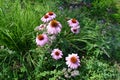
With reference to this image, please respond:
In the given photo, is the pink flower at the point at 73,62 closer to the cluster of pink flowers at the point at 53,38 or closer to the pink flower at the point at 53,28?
the cluster of pink flowers at the point at 53,38

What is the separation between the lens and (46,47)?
379 centimetres

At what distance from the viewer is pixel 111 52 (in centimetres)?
442

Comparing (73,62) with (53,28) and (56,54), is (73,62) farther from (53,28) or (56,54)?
(53,28)

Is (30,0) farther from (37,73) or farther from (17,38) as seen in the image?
(37,73)

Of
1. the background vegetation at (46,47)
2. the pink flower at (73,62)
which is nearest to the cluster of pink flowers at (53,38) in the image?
the pink flower at (73,62)

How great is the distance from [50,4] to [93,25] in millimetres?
742

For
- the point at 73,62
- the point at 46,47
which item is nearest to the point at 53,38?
the point at 46,47

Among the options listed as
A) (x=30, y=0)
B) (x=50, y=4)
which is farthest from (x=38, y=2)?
(x=50, y=4)

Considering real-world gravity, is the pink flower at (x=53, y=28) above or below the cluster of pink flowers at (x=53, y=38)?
above

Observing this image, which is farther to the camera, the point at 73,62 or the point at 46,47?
the point at 46,47

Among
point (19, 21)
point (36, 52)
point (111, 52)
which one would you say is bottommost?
point (111, 52)

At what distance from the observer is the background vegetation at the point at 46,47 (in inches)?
150

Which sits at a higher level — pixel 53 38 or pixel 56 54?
pixel 53 38

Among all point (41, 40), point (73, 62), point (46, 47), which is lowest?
point (73, 62)
